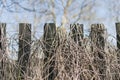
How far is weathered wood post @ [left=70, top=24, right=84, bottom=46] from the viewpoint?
304cm

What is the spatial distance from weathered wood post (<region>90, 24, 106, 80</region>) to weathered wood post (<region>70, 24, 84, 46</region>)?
0.11 meters

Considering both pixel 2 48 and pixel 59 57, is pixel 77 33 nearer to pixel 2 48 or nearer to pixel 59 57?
pixel 59 57

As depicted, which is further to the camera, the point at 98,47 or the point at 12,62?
the point at 98,47

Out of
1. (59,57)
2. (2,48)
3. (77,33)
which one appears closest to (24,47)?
(2,48)

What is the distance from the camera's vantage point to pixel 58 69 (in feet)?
9.48

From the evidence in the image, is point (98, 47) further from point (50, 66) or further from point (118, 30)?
point (50, 66)

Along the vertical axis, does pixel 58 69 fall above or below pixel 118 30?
below

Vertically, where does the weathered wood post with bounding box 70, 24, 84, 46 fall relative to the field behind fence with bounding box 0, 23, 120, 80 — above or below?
above

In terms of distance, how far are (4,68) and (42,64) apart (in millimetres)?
334

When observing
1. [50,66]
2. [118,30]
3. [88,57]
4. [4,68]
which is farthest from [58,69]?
[118,30]

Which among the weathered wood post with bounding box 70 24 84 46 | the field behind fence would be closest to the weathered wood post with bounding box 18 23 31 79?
the field behind fence

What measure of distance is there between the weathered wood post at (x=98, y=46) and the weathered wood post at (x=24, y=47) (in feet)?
1.93

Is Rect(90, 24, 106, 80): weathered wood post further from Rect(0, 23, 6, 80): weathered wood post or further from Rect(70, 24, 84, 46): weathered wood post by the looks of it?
Rect(0, 23, 6, 80): weathered wood post

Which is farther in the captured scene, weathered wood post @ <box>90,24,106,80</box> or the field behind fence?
weathered wood post @ <box>90,24,106,80</box>
